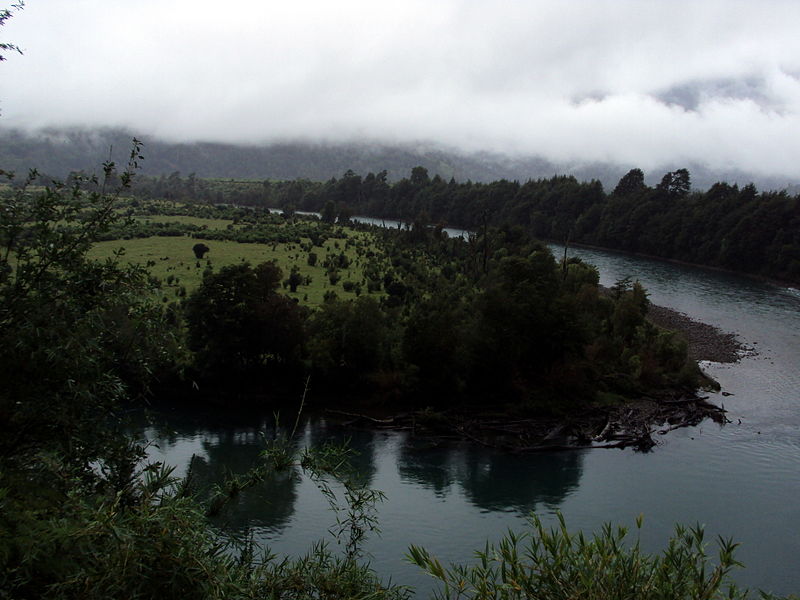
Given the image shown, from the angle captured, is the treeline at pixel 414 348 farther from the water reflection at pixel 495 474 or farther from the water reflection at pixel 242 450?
the water reflection at pixel 495 474

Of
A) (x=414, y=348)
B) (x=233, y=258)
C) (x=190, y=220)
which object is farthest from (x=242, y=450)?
(x=190, y=220)

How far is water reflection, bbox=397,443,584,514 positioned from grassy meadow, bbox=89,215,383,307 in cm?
2066

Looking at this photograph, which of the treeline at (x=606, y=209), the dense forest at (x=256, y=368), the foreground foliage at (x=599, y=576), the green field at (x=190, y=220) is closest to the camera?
the dense forest at (x=256, y=368)

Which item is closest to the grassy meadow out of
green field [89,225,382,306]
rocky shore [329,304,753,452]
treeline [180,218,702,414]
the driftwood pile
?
green field [89,225,382,306]

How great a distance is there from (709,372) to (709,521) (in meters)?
25.0

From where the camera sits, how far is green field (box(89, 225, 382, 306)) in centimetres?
5284

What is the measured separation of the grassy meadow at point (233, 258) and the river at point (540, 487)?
1833 centimetres

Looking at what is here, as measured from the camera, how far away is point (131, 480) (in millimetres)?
10195

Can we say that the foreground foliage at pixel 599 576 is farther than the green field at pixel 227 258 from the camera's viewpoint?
No

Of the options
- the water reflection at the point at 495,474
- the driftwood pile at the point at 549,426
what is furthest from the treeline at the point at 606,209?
the water reflection at the point at 495,474

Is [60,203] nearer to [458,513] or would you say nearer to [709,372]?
[458,513]

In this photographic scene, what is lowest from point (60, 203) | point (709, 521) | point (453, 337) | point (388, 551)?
point (388, 551)

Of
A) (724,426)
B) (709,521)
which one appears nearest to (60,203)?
(709,521)

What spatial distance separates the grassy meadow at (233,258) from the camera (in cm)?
5284
